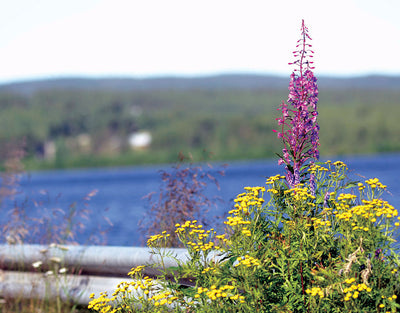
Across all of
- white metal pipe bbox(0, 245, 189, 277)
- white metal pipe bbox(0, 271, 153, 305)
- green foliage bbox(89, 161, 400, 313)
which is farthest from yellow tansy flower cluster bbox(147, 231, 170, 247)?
white metal pipe bbox(0, 271, 153, 305)

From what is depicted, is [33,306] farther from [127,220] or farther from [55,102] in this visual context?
[55,102]

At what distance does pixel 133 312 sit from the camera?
Answer: 125 inches

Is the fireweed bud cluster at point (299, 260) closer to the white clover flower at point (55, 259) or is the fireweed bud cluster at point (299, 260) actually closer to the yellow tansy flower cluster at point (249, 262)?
the yellow tansy flower cluster at point (249, 262)

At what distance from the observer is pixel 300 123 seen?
375cm

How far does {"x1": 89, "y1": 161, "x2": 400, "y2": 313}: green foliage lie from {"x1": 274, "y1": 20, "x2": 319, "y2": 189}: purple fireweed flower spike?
0.48 metres

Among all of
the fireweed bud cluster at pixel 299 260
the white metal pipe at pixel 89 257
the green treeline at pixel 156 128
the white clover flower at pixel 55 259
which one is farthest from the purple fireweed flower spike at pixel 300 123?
the green treeline at pixel 156 128

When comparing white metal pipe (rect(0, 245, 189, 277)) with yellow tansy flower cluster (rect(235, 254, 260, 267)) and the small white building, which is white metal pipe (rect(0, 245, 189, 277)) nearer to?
yellow tansy flower cluster (rect(235, 254, 260, 267))

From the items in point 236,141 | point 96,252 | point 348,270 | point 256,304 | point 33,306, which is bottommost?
point 236,141

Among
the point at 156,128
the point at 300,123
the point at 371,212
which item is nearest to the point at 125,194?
the point at 300,123

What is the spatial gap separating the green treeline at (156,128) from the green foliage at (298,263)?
110342mm

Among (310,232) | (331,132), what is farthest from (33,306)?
(331,132)

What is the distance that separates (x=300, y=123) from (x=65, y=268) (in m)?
2.70

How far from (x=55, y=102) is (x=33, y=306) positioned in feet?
618

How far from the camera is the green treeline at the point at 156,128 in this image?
12988cm
